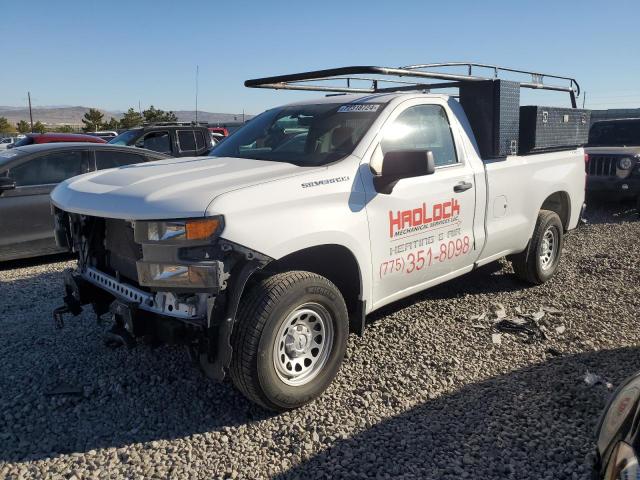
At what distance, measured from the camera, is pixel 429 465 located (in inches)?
113

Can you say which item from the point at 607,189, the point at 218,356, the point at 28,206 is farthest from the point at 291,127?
the point at 607,189

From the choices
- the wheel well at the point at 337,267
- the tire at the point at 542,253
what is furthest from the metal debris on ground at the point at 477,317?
the wheel well at the point at 337,267

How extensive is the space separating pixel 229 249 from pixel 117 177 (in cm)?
120

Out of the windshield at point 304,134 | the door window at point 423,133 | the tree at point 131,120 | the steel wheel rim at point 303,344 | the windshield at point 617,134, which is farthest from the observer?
the tree at point 131,120

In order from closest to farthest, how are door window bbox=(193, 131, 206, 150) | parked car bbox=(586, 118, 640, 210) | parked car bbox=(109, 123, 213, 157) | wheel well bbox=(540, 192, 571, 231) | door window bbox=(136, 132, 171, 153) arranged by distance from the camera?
wheel well bbox=(540, 192, 571, 231)
parked car bbox=(586, 118, 640, 210)
parked car bbox=(109, 123, 213, 157)
door window bbox=(136, 132, 171, 153)
door window bbox=(193, 131, 206, 150)

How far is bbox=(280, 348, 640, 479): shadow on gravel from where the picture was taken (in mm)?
2832

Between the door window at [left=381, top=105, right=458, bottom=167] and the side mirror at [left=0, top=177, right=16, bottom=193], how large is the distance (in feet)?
15.2

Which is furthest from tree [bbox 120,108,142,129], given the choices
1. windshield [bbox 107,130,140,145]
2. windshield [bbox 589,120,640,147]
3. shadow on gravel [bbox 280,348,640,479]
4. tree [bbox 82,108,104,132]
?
shadow on gravel [bbox 280,348,640,479]

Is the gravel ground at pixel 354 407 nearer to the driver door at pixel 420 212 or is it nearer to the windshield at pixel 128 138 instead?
the driver door at pixel 420 212

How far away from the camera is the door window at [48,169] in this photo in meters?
6.60

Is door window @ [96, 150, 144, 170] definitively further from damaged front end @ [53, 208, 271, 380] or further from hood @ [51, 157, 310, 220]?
damaged front end @ [53, 208, 271, 380]

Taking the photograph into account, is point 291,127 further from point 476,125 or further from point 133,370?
point 133,370

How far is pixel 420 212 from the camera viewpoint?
4020mm

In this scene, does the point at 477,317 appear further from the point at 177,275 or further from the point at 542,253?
the point at 177,275
